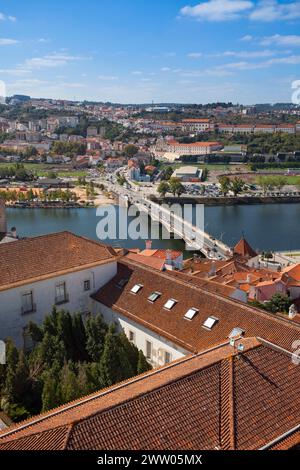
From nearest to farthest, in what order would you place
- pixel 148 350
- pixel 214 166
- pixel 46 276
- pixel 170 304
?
pixel 148 350
pixel 170 304
pixel 46 276
pixel 214 166

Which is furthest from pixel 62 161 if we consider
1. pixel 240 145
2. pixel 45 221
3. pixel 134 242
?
pixel 134 242

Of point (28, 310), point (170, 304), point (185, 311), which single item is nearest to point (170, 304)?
point (170, 304)

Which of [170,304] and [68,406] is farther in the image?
[170,304]

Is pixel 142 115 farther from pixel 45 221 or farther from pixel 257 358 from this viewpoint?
pixel 257 358

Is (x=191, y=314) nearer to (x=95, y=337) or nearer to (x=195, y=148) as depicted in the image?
(x=95, y=337)

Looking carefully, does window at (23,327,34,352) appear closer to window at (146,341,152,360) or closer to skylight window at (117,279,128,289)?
skylight window at (117,279,128,289)

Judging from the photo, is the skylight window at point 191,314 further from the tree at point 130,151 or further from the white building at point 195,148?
the tree at point 130,151
